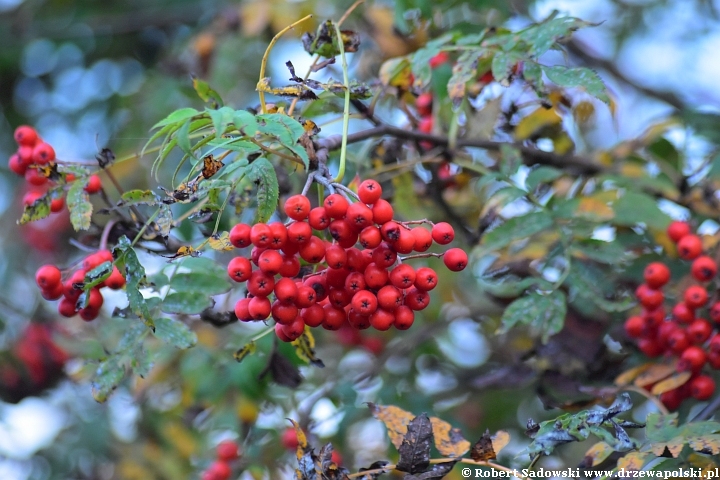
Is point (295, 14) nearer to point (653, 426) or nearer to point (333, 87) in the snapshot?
point (333, 87)

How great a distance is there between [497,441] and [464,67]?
103 cm

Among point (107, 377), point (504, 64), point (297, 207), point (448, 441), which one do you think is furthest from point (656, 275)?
point (107, 377)

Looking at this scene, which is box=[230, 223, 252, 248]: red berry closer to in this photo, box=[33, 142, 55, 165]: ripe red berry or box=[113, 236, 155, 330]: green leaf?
box=[113, 236, 155, 330]: green leaf

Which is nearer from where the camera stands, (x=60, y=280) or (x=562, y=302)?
(x=60, y=280)

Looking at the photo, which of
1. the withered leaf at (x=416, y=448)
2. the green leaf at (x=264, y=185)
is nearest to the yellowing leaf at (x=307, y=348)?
the withered leaf at (x=416, y=448)

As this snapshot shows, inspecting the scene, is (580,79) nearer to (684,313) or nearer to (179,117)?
(684,313)

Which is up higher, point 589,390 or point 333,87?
point 333,87

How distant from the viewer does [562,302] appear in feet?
6.98

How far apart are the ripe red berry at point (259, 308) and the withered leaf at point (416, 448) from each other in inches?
16.9

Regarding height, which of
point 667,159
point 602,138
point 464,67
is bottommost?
point 602,138

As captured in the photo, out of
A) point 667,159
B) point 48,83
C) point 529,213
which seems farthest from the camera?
point 48,83

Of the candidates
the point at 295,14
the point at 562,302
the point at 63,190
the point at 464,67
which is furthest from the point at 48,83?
the point at 562,302

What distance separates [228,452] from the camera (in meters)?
2.97

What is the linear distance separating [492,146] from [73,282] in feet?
4.82
